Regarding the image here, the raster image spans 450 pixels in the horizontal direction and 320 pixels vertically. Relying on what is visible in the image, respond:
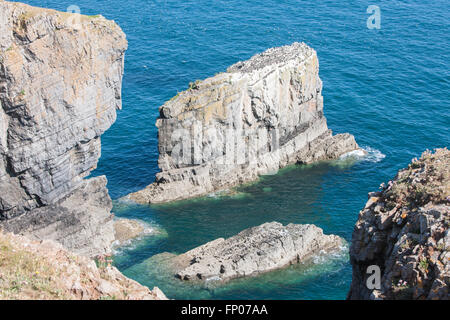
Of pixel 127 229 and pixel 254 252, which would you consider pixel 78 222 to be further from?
pixel 254 252

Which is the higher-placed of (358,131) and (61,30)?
(61,30)

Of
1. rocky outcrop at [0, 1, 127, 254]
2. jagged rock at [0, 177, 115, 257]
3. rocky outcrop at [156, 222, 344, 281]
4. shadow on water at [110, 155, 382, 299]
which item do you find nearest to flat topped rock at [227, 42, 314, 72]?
shadow on water at [110, 155, 382, 299]

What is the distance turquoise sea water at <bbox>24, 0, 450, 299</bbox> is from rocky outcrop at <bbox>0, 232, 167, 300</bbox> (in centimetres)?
2807

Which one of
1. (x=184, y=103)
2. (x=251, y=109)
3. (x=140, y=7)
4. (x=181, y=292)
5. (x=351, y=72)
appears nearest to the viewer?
(x=181, y=292)

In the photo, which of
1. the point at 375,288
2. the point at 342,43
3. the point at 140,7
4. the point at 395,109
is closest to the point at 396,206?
the point at 375,288

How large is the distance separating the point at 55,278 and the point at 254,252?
118 ft

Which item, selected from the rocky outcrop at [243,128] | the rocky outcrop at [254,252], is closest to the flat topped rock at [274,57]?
the rocky outcrop at [243,128]

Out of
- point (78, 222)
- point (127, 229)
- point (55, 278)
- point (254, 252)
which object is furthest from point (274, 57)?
point (55, 278)

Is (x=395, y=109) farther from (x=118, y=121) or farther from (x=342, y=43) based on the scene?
(x=118, y=121)

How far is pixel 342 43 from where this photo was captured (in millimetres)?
117375

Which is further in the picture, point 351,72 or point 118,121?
point 351,72

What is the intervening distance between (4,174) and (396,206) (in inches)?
1440

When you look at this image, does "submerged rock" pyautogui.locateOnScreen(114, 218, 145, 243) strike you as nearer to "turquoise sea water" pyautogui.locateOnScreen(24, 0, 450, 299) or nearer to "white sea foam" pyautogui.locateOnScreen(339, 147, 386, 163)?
"turquoise sea water" pyautogui.locateOnScreen(24, 0, 450, 299)

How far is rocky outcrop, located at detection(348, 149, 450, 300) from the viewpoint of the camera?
31312 mm
